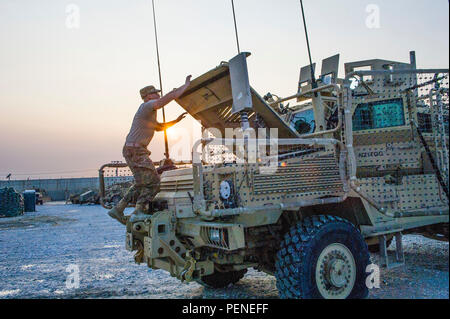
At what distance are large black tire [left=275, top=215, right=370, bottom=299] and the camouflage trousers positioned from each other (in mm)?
1740

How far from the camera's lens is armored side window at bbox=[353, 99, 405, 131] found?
479 cm

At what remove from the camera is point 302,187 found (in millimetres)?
3869

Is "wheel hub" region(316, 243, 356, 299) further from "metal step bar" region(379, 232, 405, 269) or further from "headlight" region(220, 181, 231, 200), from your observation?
"headlight" region(220, 181, 231, 200)

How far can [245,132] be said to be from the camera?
3834mm

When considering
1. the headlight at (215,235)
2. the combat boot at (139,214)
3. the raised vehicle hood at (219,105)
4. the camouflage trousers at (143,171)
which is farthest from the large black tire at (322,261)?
the camouflage trousers at (143,171)

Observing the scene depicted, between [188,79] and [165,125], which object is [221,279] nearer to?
[165,125]

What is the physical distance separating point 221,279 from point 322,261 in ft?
6.14

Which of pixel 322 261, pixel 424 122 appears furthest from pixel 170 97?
pixel 424 122

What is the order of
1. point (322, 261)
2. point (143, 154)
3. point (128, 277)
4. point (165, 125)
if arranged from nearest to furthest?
point (322, 261), point (143, 154), point (165, 125), point (128, 277)

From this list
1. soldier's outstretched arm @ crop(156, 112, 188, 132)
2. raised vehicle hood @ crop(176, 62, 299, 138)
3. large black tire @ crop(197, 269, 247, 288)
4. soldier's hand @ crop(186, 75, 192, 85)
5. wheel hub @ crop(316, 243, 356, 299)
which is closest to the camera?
wheel hub @ crop(316, 243, 356, 299)

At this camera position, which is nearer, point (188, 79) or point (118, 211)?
point (188, 79)

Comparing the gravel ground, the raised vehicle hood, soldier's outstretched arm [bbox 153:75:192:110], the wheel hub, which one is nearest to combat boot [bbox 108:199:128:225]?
the gravel ground
